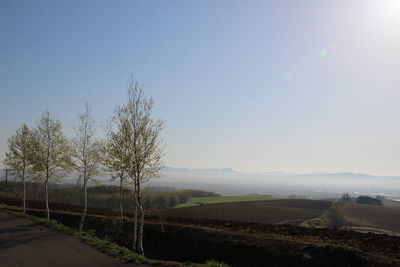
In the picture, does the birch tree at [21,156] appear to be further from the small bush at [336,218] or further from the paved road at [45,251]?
the small bush at [336,218]

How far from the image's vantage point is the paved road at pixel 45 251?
444 inches

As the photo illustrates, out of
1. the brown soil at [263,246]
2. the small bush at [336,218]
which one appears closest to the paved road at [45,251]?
the brown soil at [263,246]

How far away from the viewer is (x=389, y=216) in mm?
70562

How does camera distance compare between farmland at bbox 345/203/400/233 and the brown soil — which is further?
farmland at bbox 345/203/400/233

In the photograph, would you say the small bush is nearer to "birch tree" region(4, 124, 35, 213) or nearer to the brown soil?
the brown soil

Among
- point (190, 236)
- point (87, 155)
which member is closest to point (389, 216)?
point (190, 236)

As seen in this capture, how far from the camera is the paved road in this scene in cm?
1128

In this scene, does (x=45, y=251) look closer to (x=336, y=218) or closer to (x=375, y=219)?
(x=336, y=218)

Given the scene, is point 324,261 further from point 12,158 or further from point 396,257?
point 12,158

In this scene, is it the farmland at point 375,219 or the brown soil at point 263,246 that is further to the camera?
the farmland at point 375,219

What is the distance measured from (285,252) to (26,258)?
12773 mm

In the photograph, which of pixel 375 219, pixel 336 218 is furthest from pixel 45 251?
pixel 375 219

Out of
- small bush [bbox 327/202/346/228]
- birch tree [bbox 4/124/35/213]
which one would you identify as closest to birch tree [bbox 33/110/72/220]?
birch tree [bbox 4/124/35/213]

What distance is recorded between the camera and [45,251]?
13031 millimetres
